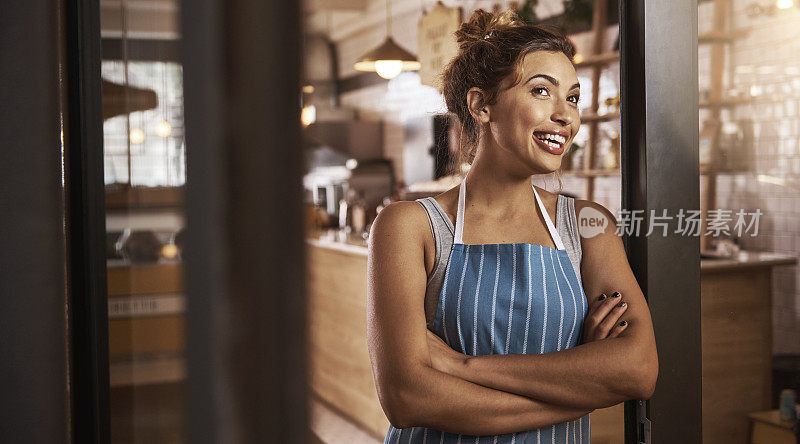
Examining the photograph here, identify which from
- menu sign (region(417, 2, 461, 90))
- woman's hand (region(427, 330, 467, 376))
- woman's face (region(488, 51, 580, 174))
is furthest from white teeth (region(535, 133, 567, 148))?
menu sign (region(417, 2, 461, 90))

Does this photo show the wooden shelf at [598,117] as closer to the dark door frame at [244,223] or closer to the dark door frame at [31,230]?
the dark door frame at [31,230]

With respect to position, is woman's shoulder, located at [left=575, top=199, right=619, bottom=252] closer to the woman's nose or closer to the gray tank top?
the gray tank top

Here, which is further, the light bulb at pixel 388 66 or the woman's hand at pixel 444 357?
the light bulb at pixel 388 66

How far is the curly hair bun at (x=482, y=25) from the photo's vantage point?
40.9 inches

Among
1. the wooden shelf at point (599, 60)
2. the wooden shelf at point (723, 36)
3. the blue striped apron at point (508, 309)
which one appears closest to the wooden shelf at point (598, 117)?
the wooden shelf at point (599, 60)

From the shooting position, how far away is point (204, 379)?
0.09 m

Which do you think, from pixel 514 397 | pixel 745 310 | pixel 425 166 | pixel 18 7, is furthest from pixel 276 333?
pixel 425 166

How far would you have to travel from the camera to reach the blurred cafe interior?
91mm

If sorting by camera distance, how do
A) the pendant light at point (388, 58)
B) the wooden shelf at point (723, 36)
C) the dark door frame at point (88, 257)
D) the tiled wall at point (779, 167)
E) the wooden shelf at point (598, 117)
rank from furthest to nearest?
the pendant light at point (388, 58) → the wooden shelf at point (598, 117) → the wooden shelf at point (723, 36) → the tiled wall at point (779, 167) → the dark door frame at point (88, 257)

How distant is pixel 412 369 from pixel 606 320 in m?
0.29

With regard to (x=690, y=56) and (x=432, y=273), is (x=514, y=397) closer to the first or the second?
(x=432, y=273)

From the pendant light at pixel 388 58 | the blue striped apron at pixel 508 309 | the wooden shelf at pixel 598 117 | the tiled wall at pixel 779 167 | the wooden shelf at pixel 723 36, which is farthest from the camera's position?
the pendant light at pixel 388 58

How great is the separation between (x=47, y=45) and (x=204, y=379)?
0.98m

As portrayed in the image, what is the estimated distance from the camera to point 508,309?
3.24 ft
